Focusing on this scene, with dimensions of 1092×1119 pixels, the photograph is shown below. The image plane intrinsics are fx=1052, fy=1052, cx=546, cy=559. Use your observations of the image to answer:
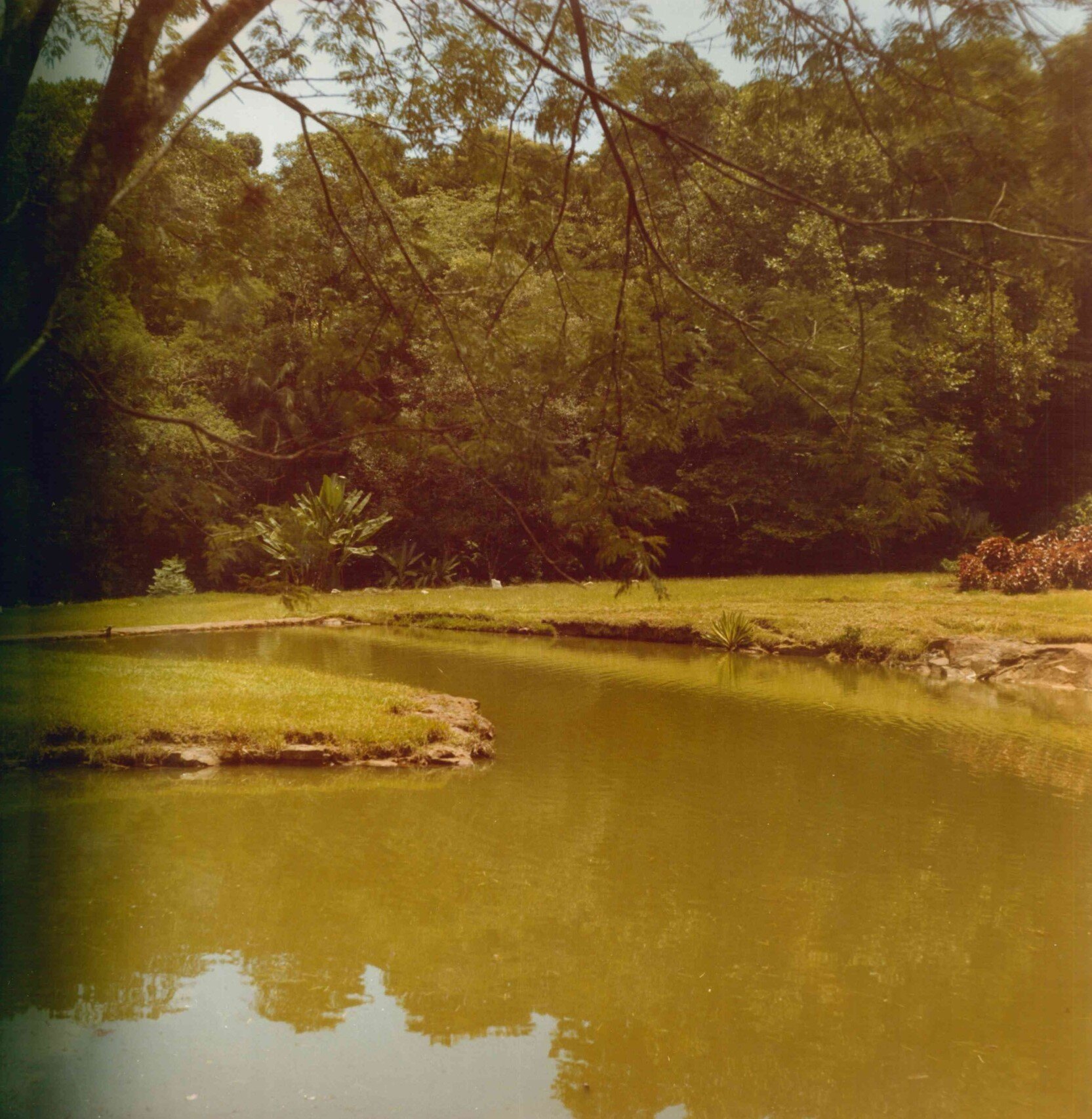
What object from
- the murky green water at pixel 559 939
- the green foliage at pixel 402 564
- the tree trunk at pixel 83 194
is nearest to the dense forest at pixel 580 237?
the tree trunk at pixel 83 194

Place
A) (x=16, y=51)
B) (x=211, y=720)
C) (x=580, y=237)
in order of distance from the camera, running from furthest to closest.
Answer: (x=211, y=720), (x=580, y=237), (x=16, y=51)

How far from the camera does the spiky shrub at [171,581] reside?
18.2 m

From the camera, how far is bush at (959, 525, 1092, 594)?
48.1 feet

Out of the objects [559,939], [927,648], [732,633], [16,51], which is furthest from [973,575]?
[16,51]

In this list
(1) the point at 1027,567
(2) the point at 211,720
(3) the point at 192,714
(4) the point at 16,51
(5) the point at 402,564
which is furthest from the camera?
(5) the point at 402,564

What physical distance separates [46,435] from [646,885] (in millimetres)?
8704

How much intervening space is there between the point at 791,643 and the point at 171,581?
11006 millimetres

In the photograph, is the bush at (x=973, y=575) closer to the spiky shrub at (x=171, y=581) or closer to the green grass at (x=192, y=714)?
the green grass at (x=192, y=714)

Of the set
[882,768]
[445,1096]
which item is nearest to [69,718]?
[445,1096]

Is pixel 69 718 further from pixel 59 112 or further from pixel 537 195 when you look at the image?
pixel 537 195

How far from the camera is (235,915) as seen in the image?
4.00 meters

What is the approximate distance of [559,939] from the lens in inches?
153

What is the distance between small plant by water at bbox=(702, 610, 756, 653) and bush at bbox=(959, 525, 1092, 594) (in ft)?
15.0

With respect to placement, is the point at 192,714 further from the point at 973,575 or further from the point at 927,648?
the point at 973,575
